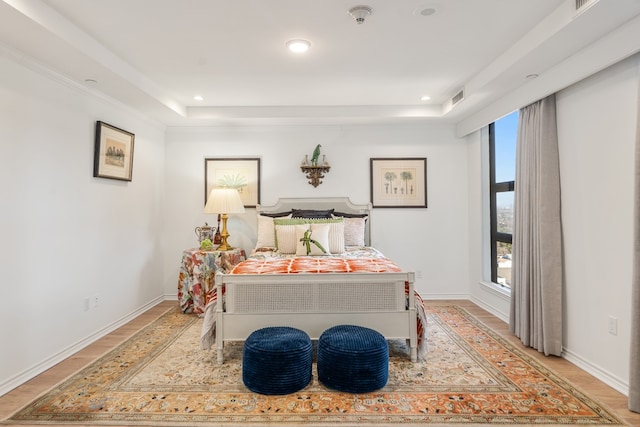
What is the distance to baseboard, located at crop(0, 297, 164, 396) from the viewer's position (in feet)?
7.70

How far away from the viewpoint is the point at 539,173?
2.91m

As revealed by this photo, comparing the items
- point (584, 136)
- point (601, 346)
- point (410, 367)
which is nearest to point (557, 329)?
point (601, 346)

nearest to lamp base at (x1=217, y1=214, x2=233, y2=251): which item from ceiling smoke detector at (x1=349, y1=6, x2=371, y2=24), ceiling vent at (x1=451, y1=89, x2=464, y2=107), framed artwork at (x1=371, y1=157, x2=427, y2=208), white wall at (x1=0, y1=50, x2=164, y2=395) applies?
white wall at (x1=0, y1=50, x2=164, y2=395)

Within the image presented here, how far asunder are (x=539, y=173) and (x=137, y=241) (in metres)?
4.15

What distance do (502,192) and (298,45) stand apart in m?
2.81

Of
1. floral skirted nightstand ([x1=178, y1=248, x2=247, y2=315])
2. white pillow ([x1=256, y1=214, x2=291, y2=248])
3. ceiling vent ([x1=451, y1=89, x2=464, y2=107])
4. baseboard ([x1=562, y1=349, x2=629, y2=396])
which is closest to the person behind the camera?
baseboard ([x1=562, y1=349, x2=629, y2=396])

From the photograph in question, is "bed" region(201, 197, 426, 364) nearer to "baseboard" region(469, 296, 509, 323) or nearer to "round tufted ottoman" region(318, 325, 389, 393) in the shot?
"round tufted ottoman" region(318, 325, 389, 393)

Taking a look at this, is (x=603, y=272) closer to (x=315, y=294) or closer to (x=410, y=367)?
(x=410, y=367)

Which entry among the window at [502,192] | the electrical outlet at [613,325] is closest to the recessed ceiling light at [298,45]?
the window at [502,192]

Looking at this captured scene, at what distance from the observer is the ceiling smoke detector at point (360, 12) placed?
2145 millimetres

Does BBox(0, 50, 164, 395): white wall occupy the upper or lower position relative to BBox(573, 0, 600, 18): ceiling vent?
lower

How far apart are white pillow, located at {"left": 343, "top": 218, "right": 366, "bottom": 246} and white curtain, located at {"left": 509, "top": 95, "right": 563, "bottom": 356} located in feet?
5.60

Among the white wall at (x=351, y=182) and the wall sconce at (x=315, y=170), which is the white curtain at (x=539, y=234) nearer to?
the white wall at (x=351, y=182)

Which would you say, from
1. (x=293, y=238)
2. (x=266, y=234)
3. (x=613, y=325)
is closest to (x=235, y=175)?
(x=266, y=234)
